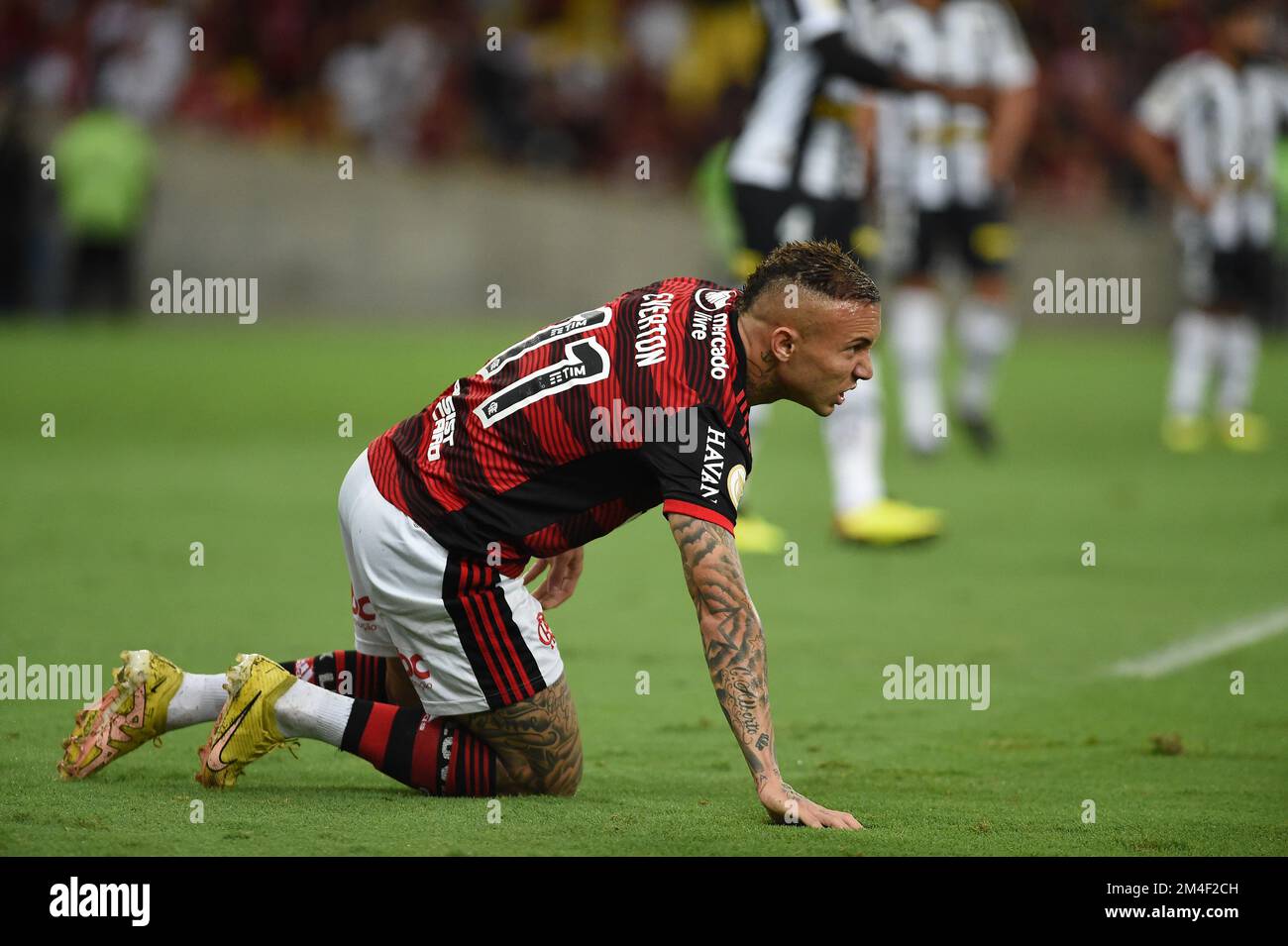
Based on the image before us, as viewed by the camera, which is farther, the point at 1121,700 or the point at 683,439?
the point at 1121,700

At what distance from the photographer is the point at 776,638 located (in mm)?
7352

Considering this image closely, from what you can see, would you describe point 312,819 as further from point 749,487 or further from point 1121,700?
point 749,487

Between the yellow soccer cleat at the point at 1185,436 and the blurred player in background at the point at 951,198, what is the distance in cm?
147

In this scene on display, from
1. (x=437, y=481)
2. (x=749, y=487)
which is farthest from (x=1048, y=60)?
(x=437, y=481)

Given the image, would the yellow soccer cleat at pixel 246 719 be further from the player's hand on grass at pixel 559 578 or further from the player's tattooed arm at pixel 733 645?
the player's tattooed arm at pixel 733 645

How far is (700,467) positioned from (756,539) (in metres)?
4.94

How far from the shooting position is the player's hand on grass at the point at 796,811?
4.37m

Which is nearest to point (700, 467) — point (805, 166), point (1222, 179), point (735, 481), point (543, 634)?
point (735, 481)

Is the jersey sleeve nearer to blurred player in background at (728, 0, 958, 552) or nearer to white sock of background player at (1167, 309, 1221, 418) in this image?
blurred player in background at (728, 0, 958, 552)

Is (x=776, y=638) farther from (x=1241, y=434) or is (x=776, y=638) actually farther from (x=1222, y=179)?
(x=1222, y=179)

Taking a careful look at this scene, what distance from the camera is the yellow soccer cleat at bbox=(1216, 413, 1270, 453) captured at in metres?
13.5

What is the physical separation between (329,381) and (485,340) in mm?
3879

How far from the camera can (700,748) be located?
18.3 feet

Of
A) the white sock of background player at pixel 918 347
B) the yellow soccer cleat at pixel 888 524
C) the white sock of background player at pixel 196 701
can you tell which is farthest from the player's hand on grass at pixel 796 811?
the white sock of background player at pixel 918 347
